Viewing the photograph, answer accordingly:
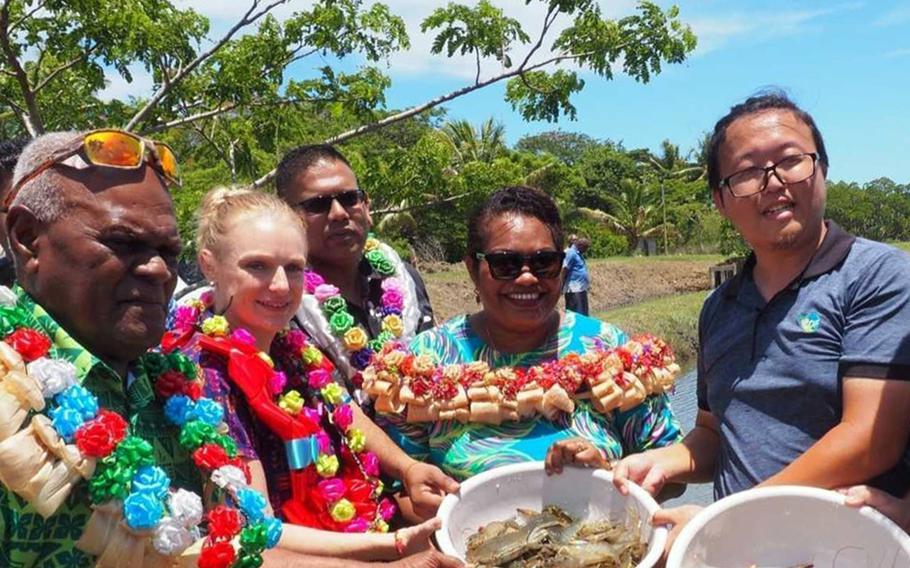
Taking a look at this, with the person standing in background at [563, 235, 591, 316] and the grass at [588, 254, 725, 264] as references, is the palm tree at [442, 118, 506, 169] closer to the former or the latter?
the grass at [588, 254, 725, 264]

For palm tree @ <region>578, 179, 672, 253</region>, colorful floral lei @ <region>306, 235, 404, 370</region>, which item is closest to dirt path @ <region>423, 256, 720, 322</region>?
palm tree @ <region>578, 179, 672, 253</region>

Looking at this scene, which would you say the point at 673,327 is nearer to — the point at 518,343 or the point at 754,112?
the point at 518,343

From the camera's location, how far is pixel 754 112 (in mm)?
2434

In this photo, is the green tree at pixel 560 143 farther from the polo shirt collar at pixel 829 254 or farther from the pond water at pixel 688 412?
the polo shirt collar at pixel 829 254

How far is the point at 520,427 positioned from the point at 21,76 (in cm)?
562

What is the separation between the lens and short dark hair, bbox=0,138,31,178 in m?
3.49

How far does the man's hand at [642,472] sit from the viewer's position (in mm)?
2475

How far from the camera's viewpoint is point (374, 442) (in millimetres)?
2805

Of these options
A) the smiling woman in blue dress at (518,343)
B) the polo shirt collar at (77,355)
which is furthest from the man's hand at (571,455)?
the polo shirt collar at (77,355)

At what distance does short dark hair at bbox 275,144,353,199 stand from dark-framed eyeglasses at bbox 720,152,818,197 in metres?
1.82

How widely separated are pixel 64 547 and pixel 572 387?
60.0 inches

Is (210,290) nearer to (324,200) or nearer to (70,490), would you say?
(324,200)

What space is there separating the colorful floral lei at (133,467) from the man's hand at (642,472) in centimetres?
100

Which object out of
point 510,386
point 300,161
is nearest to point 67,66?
point 300,161
